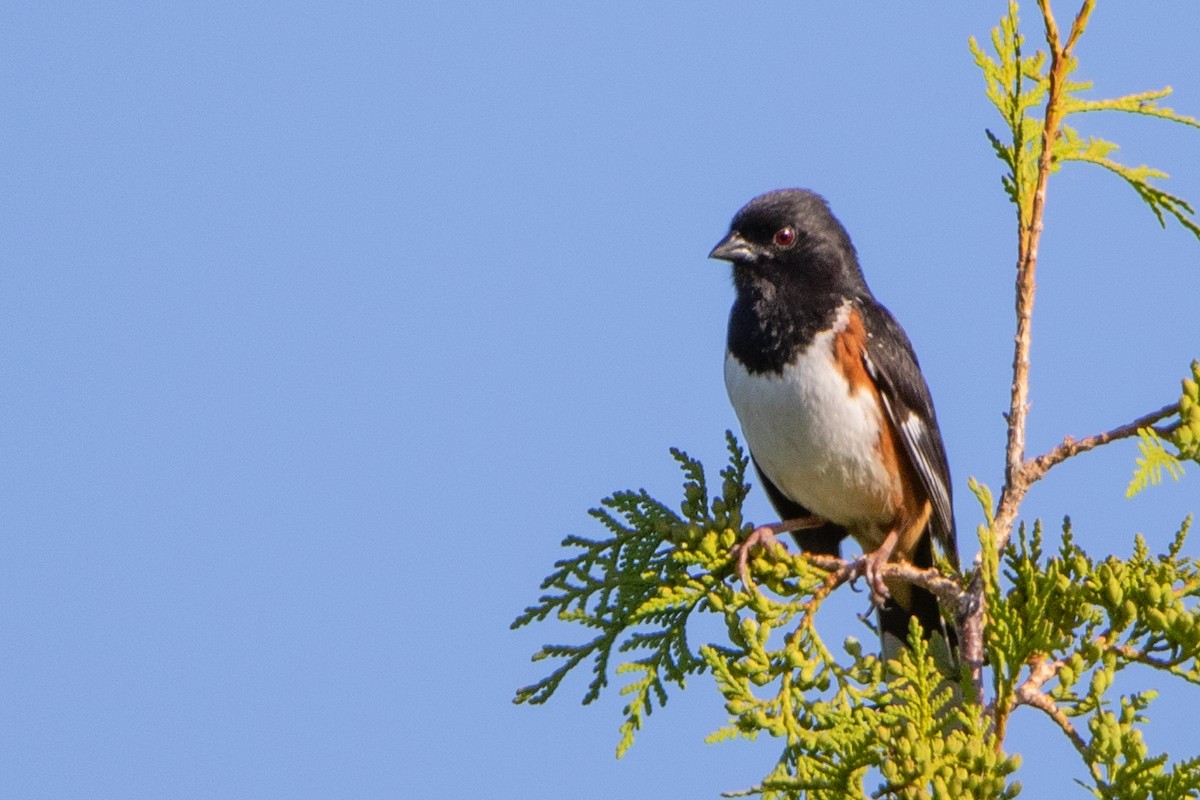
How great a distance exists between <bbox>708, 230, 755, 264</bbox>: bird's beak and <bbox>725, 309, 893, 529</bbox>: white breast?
0.36 m

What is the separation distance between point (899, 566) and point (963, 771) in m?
0.82

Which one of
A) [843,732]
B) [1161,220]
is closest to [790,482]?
[1161,220]

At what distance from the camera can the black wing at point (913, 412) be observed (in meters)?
3.78

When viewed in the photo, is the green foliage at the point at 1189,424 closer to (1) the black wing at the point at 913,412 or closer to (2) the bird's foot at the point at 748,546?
(2) the bird's foot at the point at 748,546

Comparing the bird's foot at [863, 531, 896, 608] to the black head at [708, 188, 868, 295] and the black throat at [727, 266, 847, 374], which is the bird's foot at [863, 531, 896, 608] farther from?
the black head at [708, 188, 868, 295]

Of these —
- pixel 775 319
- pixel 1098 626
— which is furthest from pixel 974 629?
pixel 775 319

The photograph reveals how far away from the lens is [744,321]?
3895 millimetres

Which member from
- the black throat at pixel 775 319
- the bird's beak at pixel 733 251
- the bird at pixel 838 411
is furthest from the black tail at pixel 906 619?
the bird's beak at pixel 733 251

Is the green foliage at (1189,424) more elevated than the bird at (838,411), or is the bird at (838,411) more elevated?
the bird at (838,411)

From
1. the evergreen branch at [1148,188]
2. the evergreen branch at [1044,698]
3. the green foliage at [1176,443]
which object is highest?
the evergreen branch at [1148,188]

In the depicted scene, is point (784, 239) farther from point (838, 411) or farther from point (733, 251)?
point (838, 411)

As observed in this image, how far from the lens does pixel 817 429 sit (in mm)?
3697

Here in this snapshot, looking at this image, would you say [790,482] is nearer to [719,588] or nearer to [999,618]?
[719,588]

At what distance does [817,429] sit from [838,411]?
0.07 metres
